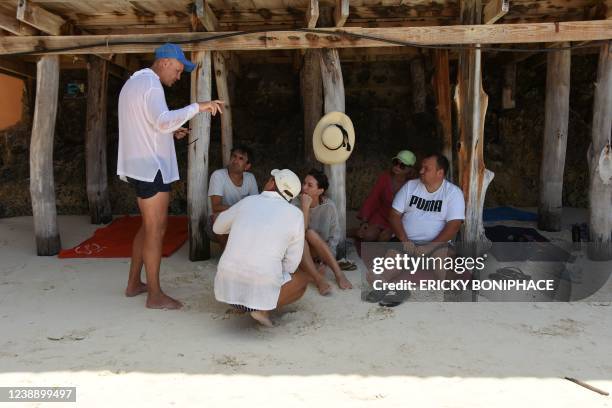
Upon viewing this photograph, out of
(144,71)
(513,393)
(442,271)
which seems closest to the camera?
(513,393)

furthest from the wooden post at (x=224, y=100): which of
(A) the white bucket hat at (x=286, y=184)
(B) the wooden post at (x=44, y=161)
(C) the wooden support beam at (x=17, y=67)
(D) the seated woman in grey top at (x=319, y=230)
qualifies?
(C) the wooden support beam at (x=17, y=67)

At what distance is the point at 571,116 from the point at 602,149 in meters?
3.10

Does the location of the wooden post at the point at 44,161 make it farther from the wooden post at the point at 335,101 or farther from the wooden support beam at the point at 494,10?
the wooden support beam at the point at 494,10

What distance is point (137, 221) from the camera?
7.32 metres

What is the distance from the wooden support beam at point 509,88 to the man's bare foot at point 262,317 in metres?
6.32

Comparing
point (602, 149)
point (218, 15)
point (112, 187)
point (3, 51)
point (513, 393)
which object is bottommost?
point (513, 393)

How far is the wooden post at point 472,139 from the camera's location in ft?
16.8

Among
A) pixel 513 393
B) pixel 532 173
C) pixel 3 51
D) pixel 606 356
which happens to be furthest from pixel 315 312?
pixel 532 173

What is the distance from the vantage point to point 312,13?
475 centimetres

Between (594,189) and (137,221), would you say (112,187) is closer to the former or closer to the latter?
(137,221)

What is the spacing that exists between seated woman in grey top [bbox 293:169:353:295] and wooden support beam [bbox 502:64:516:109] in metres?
4.63

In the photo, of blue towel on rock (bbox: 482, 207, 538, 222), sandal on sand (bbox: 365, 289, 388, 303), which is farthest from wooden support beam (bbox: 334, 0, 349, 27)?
blue towel on rock (bbox: 482, 207, 538, 222)

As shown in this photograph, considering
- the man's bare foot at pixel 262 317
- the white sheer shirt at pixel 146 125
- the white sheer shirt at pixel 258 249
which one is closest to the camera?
the white sheer shirt at pixel 258 249

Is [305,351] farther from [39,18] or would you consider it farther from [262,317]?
[39,18]
